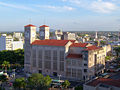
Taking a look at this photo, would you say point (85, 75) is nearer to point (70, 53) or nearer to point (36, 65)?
point (70, 53)

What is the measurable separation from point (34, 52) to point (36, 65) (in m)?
5.89

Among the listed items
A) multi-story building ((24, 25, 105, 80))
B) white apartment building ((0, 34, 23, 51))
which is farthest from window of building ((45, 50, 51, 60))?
white apartment building ((0, 34, 23, 51))

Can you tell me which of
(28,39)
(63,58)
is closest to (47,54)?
(63,58)

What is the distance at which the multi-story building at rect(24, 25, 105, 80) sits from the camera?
61969 mm

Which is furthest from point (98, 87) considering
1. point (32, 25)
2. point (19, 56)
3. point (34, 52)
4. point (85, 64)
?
point (19, 56)

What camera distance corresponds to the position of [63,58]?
66688mm

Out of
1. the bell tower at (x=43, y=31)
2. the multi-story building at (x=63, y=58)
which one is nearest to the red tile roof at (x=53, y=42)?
the multi-story building at (x=63, y=58)

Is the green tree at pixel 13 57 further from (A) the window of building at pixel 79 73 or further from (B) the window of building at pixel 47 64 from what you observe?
(A) the window of building at pixel 79 73

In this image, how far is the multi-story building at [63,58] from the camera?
203 ft

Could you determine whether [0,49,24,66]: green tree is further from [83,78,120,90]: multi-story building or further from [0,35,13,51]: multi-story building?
[83,78,120,90]: multi-story building

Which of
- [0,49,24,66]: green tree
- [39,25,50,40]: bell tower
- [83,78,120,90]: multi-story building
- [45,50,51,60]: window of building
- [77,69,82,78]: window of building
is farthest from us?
[0,49,24,66]: green tree

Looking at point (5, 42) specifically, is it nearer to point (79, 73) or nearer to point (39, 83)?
point (79, 73)

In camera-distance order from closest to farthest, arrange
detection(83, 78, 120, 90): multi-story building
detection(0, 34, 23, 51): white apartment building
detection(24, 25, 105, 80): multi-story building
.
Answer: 1. detection(83, 78, 120, 90): multi-story building
2. detection(24, 25, 105, 80): multi-story building
3. detection(0, 34, 23, 51): white apartment building

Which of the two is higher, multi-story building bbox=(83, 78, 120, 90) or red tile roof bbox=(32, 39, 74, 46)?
red tile roof bbox=(32, 39, 74, 46)
